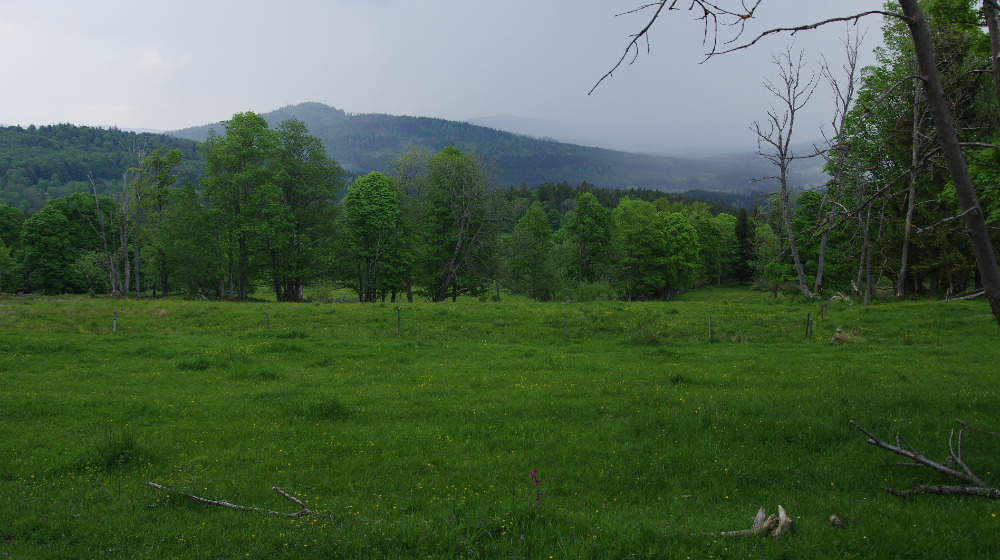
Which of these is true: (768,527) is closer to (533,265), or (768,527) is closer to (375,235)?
(375,235)

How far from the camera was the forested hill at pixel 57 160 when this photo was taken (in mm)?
130750

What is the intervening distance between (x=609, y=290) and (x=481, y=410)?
37.5 meters

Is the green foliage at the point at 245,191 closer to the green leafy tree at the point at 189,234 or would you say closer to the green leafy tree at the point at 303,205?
the green leafy tree at the point at 303,205

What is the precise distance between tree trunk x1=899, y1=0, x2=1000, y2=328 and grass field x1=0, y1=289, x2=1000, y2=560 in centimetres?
267

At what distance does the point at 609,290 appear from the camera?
47281 mm

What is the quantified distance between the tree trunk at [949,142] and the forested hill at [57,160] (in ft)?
497

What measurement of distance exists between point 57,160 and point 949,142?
205 meters

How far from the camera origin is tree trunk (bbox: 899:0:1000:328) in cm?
466

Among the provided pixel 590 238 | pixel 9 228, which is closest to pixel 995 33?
pixel 590 238

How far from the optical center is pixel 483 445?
29.9ft

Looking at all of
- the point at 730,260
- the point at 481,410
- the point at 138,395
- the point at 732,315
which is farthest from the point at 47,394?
the point at 730,260

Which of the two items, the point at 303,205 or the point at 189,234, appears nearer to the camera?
the point at 303,205

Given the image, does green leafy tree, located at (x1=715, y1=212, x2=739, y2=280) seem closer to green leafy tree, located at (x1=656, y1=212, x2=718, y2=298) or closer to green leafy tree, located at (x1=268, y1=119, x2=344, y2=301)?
green leafy tree, located at (x1=656, y1=212, x2=718, y2=298)

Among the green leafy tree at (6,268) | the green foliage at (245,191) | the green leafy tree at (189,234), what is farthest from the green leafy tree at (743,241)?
the green leafy tree at (6,268)
